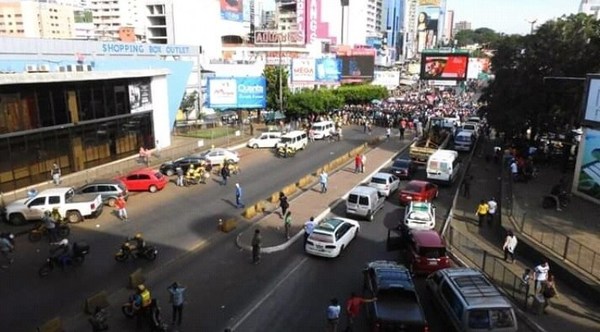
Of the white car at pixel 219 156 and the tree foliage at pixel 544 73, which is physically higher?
the tree foliage at pixel 544 73

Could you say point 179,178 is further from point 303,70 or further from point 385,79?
point 385,79

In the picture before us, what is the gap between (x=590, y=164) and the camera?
79.0 ft

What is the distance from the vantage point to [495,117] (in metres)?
39.8

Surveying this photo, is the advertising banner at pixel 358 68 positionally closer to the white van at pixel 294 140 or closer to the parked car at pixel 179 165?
the white van at pixel 294 140

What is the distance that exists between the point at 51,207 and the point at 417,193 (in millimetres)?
17780

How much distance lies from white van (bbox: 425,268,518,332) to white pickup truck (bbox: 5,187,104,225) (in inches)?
641

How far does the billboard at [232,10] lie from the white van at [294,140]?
90.7m

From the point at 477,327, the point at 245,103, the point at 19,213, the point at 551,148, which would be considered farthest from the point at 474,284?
the point at 245,103

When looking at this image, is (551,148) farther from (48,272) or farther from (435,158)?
(48,272)

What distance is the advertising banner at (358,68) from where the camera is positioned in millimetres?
94250

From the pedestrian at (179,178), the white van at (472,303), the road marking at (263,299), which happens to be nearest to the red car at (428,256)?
the white van at (472,303)

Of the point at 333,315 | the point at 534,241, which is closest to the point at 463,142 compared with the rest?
the point at 534,241

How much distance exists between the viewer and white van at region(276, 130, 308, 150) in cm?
3949

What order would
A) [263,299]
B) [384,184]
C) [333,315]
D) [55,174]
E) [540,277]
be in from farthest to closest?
1. [55,174]
2. [384,184]
3. [263,299]
4. [540,277]
5. [333,315]
